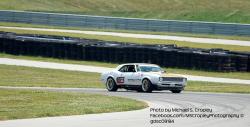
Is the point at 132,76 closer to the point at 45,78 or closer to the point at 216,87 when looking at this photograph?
the point at 216,87

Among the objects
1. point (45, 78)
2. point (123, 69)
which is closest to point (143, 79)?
point (123, 69)

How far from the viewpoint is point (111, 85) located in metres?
28.7

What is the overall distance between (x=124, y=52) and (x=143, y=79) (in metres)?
12.2

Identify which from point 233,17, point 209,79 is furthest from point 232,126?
point 233,17

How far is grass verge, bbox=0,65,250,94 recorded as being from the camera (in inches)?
1199

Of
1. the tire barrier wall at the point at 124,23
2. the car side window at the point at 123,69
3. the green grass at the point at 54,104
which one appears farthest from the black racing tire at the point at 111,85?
the tire barrier wall at the point at 124,23

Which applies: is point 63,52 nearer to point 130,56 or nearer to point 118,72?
point 130,56

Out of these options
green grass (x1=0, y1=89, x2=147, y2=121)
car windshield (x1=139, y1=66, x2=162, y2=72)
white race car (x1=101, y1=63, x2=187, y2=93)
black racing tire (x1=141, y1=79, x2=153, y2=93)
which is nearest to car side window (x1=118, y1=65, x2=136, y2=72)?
white race car (x1=101, y1=63, x2=187, y2=93)

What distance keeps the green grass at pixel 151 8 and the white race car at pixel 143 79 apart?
3409 cm

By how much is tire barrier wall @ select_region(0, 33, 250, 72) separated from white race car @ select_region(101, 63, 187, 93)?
9.00 m

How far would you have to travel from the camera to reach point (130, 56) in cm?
3919

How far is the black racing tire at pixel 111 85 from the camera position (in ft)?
93.9

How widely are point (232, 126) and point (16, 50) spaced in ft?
95.1

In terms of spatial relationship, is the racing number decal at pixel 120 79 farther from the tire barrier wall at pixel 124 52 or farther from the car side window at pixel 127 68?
the tire barrier wall at pixel 124 52
